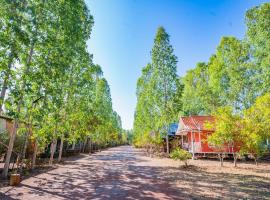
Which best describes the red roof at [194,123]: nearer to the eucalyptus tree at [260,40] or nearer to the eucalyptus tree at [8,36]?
the eucalyptus tree at [260,40]

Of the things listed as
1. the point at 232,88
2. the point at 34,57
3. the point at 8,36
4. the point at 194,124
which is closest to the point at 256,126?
the point at 194,124

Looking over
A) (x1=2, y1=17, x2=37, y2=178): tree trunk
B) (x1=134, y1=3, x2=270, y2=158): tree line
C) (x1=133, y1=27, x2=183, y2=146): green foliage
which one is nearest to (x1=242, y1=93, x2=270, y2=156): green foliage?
(x1=134, y1=3, x2=270, y2=158): tree line

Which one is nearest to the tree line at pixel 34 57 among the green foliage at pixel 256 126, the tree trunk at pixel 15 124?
the tree trunk at pixel 15 124

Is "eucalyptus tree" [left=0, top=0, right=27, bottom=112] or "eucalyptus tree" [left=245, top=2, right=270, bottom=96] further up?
"eucalyptus tree" [left=245, top=2, right=270, bottom=96]

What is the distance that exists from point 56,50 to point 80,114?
9.38 meters

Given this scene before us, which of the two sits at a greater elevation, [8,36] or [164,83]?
[164,83]

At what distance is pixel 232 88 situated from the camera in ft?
91.1

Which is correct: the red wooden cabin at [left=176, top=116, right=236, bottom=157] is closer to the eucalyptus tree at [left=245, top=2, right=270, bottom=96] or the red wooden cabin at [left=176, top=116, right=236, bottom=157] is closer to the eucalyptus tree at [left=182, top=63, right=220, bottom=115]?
the eucalyptus tree at [left=245, top=2, right=270, bottom=96]

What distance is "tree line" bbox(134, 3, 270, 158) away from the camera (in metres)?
17.2

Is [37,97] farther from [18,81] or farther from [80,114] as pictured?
[80,114]

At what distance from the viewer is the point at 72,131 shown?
22.9 metres

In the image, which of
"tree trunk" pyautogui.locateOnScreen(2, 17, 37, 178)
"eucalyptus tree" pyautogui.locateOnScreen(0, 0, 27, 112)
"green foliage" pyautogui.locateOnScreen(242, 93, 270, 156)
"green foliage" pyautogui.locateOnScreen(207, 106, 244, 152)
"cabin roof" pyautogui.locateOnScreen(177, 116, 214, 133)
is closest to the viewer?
"eucalyptus tree" pyautogui.locateOnScreen(0, 0, 27, 112)

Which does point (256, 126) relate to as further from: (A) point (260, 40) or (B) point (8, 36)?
(B) point (8, 36)

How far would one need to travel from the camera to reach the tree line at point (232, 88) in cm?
1722
